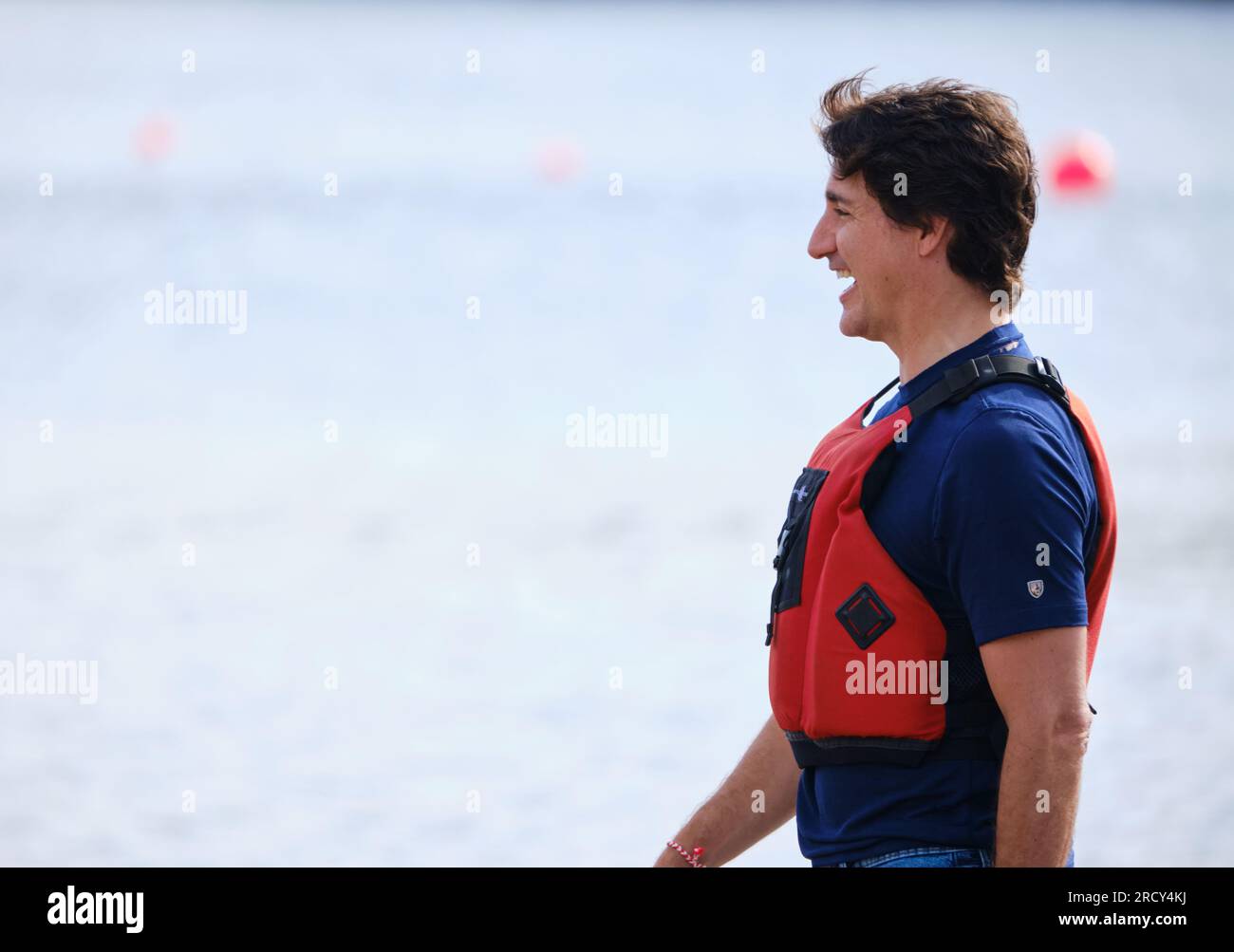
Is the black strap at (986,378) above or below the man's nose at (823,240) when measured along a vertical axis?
below

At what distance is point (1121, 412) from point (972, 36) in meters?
30.2

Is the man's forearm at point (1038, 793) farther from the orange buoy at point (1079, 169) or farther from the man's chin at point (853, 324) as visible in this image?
the orange buoy at point (1079, 169)

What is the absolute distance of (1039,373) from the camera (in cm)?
212

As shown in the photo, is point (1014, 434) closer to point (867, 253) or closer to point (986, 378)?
point (986, 378)

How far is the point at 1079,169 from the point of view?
21109 mm

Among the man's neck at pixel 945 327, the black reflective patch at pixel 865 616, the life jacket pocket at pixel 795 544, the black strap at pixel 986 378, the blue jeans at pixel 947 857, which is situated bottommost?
the blue jeans at pixel 947 857

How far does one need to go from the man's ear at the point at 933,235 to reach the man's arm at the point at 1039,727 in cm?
56

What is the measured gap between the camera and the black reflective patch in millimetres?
2113

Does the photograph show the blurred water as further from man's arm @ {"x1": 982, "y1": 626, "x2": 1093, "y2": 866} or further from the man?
man's arm @ {"x1": 982, "y1": 626, "x2": 1093, "y2": 866}

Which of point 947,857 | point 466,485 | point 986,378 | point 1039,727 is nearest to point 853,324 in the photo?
point 986,378

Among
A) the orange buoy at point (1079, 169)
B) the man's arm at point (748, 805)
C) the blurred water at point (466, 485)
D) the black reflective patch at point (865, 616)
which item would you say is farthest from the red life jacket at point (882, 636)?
the orange buoy at point (1079, 169)

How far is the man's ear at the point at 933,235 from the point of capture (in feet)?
7.26

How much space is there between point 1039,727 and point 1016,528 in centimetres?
25
